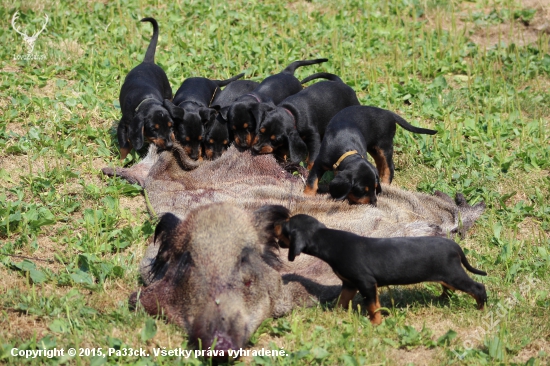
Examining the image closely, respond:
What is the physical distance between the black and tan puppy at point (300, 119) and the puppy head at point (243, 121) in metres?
0.05

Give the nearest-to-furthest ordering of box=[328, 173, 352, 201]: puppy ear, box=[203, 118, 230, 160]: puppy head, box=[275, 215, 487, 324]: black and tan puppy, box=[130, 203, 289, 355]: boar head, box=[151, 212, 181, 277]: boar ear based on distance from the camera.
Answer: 1. box=[130, 203, 289, 355]: boar head
2. box=[275, 215, 487, 324]: black and tan puppy
3. box=[151, 212, 181, 277]: boar ear
4. box=[328, 173, 352, 201]: puppy ear
5. box=[203, 118, 230, 160]: puppy head

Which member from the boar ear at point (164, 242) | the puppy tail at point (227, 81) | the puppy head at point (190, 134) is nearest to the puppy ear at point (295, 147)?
the puppy head at point (190, 134)

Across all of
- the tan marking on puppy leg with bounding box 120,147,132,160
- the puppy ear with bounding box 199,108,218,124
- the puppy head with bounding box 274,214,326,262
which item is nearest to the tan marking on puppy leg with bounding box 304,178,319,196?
the puppy ear with bounding box 199,108,218,124

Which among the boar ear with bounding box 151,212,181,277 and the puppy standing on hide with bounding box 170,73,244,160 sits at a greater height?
the puppy standing on hide with bounding box 170,73,244,160

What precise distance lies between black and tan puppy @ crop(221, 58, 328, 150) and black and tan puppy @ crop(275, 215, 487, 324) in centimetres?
270

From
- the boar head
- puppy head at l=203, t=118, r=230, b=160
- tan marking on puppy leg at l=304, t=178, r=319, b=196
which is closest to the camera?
the boar head

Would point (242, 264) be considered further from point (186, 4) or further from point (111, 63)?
point (186, 4)

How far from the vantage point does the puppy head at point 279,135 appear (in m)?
7.88

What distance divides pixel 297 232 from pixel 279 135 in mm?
2872

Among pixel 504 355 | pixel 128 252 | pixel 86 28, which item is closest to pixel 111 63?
pixel 86 28

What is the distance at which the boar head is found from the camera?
4789 millimetres

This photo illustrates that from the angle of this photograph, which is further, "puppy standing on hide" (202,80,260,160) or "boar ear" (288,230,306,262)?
"puppy standing on hide" (202,80,260,160)

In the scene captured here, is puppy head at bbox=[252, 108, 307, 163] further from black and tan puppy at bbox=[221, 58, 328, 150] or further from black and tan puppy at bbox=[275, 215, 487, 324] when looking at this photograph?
black and tan puppy at bbox=[275, 215, 487, 324]

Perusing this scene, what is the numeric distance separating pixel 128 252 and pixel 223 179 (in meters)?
1.21
